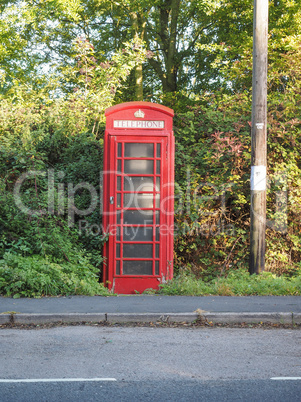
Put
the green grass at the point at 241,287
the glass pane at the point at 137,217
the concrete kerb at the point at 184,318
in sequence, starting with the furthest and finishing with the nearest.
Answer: the glass pane at the point at 137,217 → the green grass at the point at 241,287 → the concrete kerb at the point at 184,318

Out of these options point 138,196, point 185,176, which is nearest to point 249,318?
point 138,196

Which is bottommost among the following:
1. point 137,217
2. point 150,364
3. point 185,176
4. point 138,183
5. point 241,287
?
point 150,364

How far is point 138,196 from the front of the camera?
8.33 meters

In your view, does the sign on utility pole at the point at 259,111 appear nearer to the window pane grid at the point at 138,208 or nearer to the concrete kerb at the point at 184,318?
the window pane grid at the point at 138,208

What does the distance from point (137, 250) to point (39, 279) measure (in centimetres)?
187

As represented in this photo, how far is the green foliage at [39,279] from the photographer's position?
7.28m

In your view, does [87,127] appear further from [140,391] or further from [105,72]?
[140,391]

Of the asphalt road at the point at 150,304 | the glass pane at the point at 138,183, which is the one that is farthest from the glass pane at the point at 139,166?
the asphalt road at the point at 150,304

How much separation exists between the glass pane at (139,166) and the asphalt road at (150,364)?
318cm

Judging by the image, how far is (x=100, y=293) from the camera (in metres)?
7.57

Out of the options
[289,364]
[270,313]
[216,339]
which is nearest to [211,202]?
[270,313]

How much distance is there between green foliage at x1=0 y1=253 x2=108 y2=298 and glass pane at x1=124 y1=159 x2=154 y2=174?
6.54 feet

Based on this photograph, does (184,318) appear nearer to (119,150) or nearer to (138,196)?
(138,196)

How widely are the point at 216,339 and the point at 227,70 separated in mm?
10815
